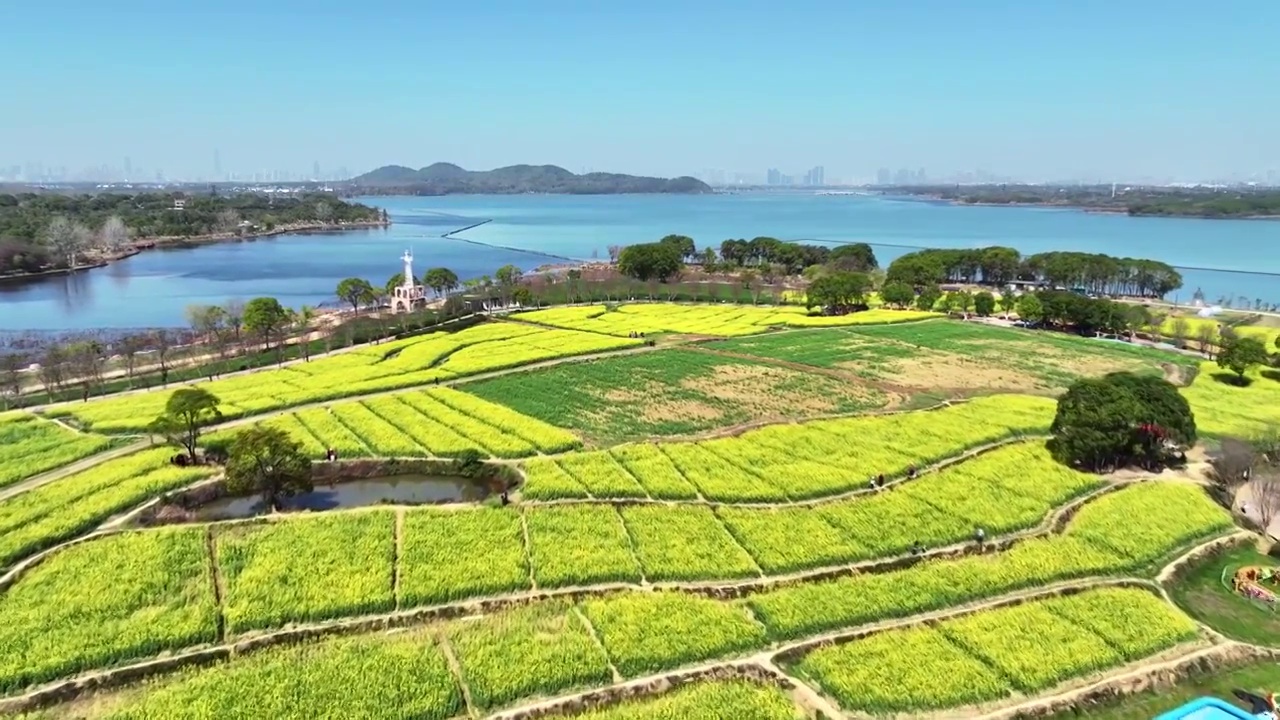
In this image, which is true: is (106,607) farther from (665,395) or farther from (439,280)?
(439,280)

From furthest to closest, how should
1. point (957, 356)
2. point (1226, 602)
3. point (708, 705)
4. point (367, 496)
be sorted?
1. point (957, 356)
2. point (367, 496)
3. point (1226, 602)
4. point (708, 705)

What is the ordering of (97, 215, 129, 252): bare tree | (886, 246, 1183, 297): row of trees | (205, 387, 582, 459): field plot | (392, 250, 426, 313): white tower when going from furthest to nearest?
(97, 215, 129, 252): bare tree → (886, 246, 1183, 297): row of trees → (392, 250, 426, 313): white tower → (205, 387, 582, 459): field plot

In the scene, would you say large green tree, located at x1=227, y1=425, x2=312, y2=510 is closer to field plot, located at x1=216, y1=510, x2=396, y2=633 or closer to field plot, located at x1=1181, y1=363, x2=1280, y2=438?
field plot, located at x1=216, y1=510, x2=396, y2=633

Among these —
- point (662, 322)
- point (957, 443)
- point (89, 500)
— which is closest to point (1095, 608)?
point (957, 443)

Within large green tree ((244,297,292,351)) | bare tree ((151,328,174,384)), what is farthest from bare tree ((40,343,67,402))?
large green tree ((244,297,292,351))

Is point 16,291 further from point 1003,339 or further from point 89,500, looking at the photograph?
point 1003,339

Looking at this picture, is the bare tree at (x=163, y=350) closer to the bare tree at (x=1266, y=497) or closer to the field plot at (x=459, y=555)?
the field plot at (x=459, y=555)

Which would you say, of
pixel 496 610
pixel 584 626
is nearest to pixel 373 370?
pixel 496 610
